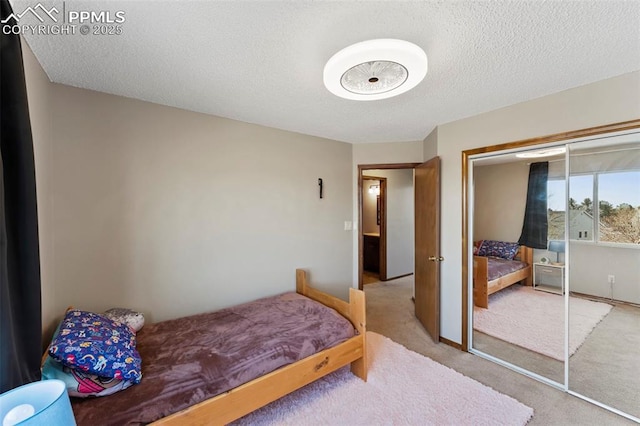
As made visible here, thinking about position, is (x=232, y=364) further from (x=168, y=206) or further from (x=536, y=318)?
(x=536, y=318)

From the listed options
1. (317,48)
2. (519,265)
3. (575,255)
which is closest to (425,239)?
(519,265)

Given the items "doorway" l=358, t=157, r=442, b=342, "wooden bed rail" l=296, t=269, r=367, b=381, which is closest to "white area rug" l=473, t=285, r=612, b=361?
"doorway" l=358, t=157, r=442, b=342

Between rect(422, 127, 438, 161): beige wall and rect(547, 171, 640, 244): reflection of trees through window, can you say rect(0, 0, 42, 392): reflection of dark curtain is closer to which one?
rect(422, 127, 438, 161): beige wall

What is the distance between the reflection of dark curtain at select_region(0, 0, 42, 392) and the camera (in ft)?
3.34

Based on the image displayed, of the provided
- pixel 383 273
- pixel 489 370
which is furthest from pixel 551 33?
pixel 383 273

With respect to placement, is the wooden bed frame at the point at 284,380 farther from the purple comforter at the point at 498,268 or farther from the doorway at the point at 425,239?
the purple comforter at the point at 498,268

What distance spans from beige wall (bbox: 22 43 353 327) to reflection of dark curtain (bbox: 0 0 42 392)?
641 mm

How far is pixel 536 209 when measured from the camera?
2.56 meters

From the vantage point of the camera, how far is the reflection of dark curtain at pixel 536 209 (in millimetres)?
2453

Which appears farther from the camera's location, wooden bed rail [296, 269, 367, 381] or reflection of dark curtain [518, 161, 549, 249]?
reflection of dark curtain [518, 161, 549, 249]

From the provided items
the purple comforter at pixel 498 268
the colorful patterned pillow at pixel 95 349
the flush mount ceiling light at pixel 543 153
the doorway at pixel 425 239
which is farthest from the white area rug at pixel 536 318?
the colorful patterned pillow at pixel 95 349

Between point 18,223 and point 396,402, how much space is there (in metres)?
2.39

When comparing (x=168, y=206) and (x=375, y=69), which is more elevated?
(x=375, y=69)

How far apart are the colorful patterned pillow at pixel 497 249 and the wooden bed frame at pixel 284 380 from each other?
1644 millimetres
